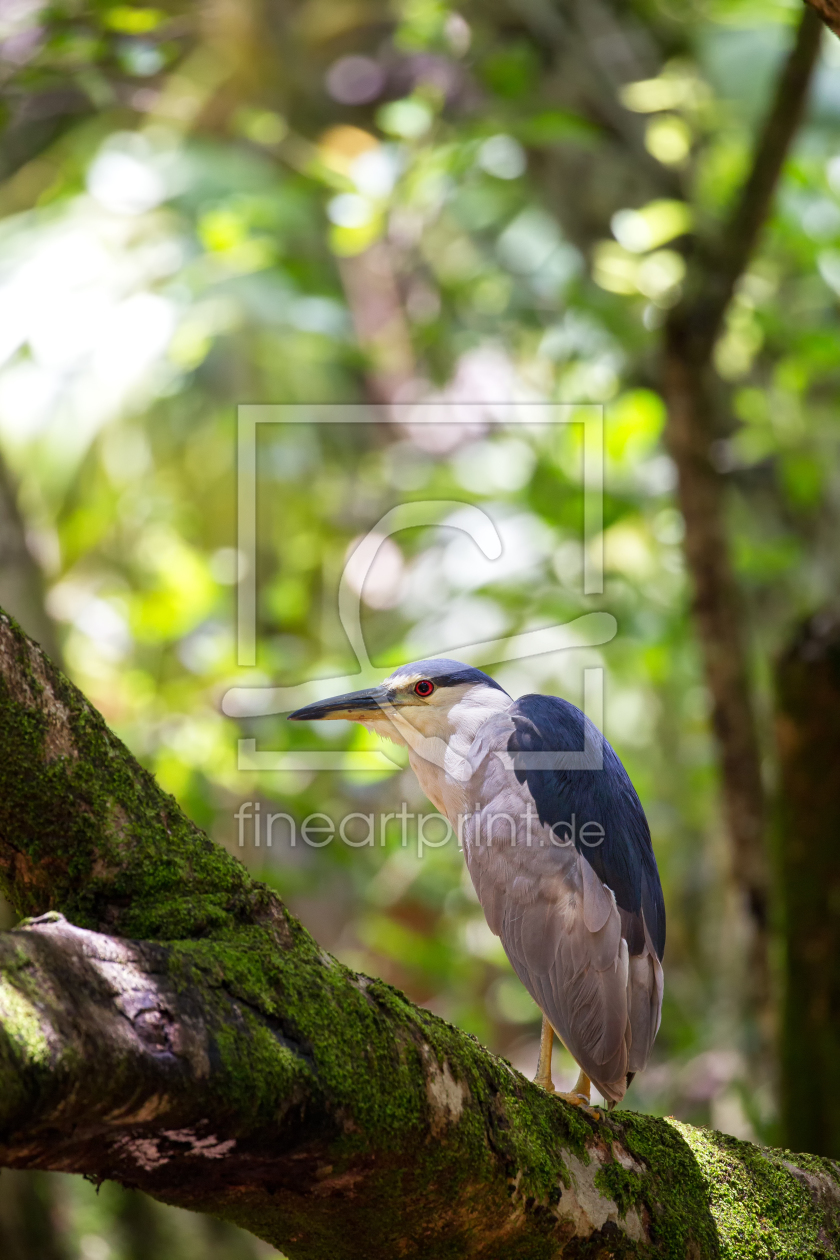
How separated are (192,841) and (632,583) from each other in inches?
139

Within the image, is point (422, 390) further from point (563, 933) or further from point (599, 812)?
point (563, 933)

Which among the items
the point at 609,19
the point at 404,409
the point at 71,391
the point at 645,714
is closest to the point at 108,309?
the point at 71,391

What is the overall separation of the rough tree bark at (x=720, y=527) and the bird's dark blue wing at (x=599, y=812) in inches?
69.9

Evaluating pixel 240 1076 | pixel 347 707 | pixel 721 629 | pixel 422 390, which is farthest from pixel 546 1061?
pixel 422 390

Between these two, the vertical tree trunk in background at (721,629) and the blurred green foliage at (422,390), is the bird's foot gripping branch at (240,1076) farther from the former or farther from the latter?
the blurred green foliage at (422,390)

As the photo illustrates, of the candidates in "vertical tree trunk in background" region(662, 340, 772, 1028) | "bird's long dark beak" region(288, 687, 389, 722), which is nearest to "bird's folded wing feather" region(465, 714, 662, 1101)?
"bird's long dark beak" region(288, 687, 389, 722)

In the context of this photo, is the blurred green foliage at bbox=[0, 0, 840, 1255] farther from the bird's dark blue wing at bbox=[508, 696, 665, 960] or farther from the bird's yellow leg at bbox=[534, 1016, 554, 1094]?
the bird's yellow leg at bbox=[534, 1016, 554, 1094]

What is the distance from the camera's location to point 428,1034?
59.1 inches

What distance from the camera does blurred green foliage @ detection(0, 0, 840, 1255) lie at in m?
4.40

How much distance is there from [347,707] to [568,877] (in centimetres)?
67

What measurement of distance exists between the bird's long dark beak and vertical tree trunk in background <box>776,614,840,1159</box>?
57.3 inches

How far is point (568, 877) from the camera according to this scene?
7.77 ft

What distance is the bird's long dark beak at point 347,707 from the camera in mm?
2664

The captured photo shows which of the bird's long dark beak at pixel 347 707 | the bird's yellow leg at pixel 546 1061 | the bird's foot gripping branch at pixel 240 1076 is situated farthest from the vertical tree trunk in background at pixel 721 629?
the bird's foot gripping branch at pixel 240 1076
